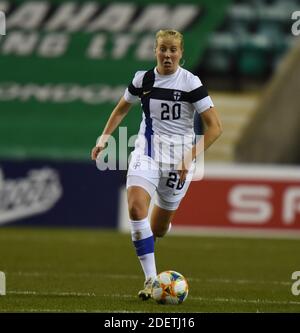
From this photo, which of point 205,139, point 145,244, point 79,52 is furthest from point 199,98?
point 79,52

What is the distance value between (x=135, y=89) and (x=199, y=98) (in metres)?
0.58

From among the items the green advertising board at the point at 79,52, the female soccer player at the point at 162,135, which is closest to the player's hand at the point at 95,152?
the female soccer player at the point at 162,135

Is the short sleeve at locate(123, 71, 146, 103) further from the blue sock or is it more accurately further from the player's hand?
the blue sock

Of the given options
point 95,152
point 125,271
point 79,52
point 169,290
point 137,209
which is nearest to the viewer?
point 169,290

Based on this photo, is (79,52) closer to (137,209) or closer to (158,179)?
(158,179)

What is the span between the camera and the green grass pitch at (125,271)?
834 centimetres

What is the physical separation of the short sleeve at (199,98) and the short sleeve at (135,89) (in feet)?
1.51

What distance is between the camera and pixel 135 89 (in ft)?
29.6

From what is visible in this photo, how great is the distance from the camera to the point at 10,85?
23531mm

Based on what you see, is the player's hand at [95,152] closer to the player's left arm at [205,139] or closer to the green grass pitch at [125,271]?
the player's left arm at [205,139]

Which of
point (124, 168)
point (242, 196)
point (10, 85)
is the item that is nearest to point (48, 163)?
point (124, 168)
